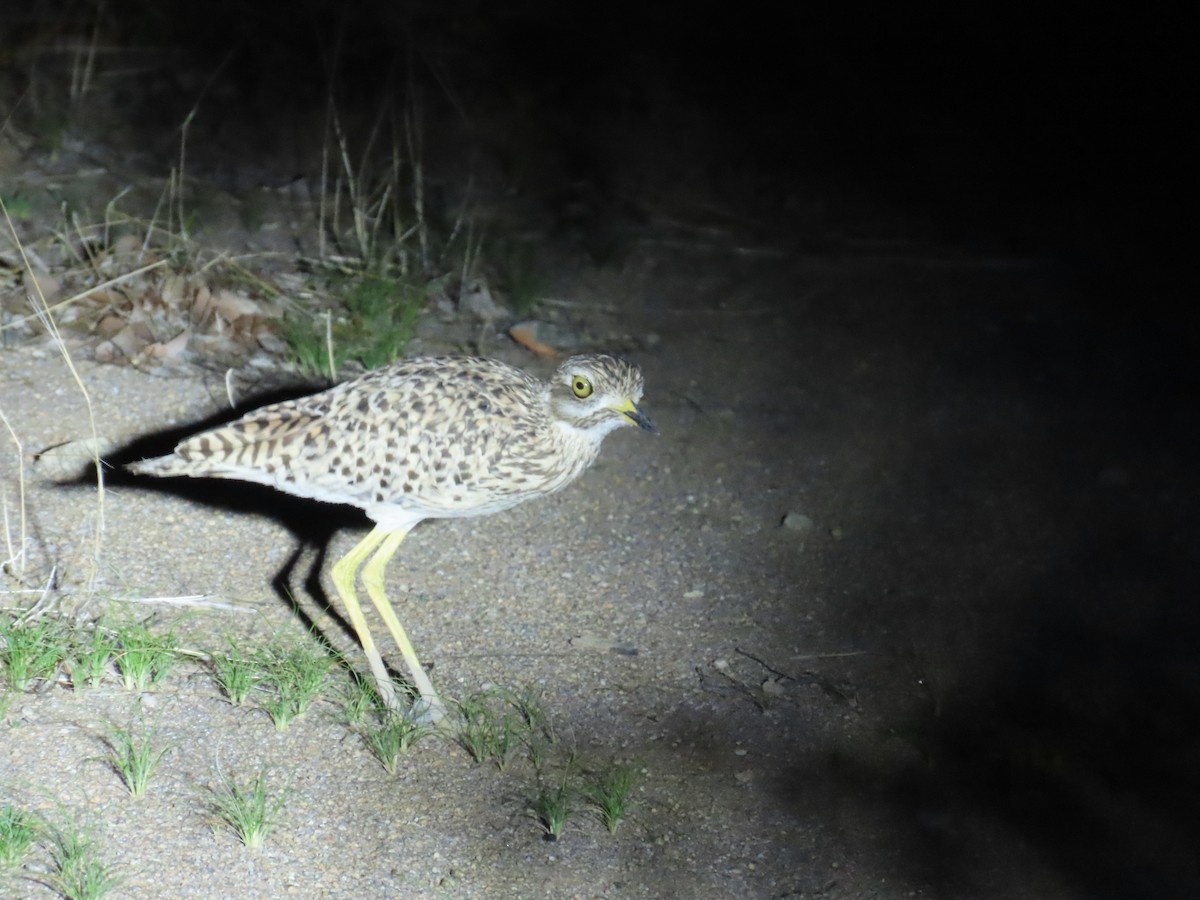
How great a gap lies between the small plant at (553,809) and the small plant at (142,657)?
1.07 metres

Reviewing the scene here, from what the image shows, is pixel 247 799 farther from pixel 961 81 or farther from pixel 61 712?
pixel 961 81

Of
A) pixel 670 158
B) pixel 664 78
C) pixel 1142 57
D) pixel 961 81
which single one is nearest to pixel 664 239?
pixel 670 158

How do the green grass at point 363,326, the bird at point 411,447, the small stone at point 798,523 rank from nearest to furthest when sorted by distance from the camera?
the bird at point 411,447 < the small stone at point 798,523 < the green grass at point 363,326

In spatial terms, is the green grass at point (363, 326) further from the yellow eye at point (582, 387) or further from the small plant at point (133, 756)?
the small plant at point (133, 756)

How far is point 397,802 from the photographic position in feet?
11.4

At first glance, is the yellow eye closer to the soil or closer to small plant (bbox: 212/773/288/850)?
the soil

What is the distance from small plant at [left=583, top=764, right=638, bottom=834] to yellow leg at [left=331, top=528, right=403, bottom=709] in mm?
588

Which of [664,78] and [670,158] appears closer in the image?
[670,158]

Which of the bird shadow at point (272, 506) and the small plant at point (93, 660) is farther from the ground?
the small plant at point (93, 660)

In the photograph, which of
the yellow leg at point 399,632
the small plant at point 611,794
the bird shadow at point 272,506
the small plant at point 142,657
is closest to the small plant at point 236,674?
the small plant at point 142,657

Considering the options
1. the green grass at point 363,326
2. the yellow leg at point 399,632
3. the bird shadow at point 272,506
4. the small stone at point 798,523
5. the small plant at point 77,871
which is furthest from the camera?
the green grass at point 363,326

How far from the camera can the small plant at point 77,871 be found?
9.82ft

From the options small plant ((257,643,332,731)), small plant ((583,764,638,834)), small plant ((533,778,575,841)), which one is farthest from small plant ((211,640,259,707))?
small plant ((583,764,638,834))

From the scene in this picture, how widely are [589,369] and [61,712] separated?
1664 millimetres
